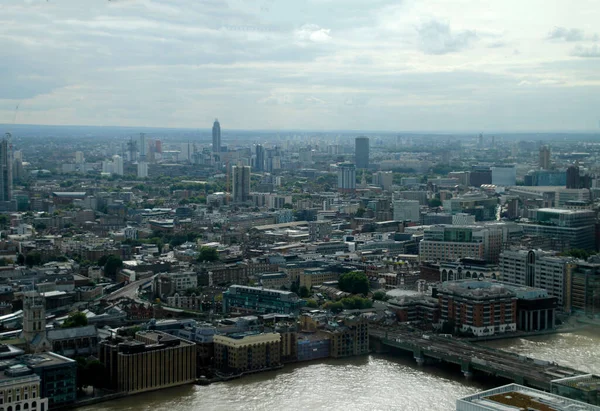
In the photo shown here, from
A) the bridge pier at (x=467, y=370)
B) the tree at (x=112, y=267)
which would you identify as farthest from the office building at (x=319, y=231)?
the bridge pier at (x=467, y=370)

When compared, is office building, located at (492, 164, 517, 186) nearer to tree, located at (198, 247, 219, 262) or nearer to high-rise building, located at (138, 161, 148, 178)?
high-rise building, located at (138, 161, 148, 178)

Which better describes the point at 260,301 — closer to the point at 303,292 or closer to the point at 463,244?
the point at 303,292

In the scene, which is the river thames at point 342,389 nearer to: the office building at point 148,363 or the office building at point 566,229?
the office building at point 148,363

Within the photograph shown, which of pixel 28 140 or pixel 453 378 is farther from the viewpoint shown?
pixel 28 140

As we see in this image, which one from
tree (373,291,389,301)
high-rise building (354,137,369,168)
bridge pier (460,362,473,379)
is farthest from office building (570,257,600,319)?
high-rise building (354,137,369,168)

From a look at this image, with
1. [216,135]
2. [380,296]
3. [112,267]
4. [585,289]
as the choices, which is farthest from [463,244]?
[216,135]

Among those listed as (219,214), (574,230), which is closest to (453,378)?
(574,230)

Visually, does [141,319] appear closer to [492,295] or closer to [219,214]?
[492,295]
